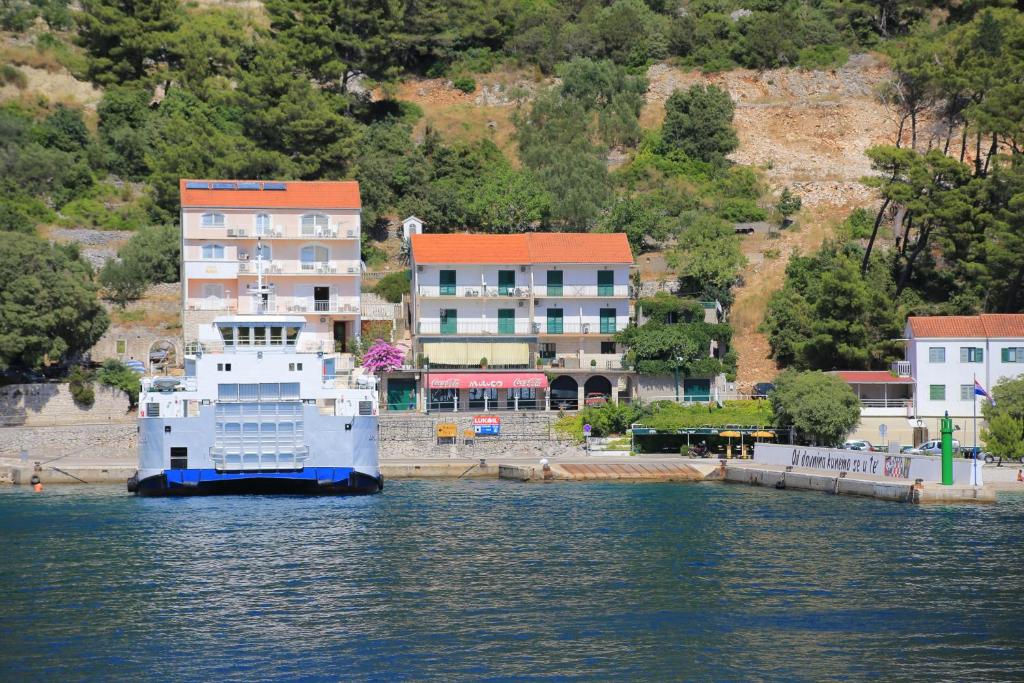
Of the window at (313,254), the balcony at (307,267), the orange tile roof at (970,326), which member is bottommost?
the orange tile roof at (970,326)

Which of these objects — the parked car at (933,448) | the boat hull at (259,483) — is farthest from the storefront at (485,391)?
the parked car at (933,448)

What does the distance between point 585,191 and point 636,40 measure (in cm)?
2152

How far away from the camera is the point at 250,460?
53.2 metres

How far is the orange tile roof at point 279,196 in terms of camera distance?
74.3 meters

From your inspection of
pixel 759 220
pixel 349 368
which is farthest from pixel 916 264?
pixel 349 368

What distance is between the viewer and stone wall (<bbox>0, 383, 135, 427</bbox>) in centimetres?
6619

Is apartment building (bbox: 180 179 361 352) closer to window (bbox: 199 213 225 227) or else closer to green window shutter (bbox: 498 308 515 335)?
window (bbox: 199 213 225 227)

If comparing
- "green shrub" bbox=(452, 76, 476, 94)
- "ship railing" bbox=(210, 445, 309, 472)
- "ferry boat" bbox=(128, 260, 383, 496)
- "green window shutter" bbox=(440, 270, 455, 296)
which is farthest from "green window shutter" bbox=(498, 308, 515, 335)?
"green shrub" bbox=(452, 76, 476, 94)

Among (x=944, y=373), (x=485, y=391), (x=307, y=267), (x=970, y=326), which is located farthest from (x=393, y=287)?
(x=970, y=326)

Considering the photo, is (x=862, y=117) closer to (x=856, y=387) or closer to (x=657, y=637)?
(x=856, y=387)

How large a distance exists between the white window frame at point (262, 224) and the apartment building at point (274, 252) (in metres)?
0.05

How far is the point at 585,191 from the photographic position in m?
83.7

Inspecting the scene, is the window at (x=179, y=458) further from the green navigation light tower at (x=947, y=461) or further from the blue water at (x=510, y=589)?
the green navigation light tower at (x=947, y=461)

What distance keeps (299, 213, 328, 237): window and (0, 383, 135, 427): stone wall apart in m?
13.9
